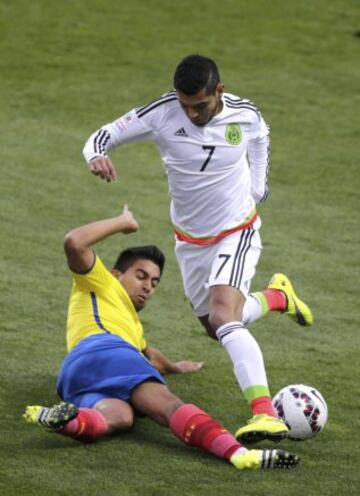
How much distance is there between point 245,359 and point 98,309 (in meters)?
1.05

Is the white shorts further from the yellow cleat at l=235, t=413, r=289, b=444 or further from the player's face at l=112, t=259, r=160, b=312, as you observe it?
the yellow cleat at l=235, t=413, r=289, b=444

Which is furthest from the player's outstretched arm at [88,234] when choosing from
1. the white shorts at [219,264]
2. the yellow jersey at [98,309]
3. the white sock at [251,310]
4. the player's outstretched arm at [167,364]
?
the white sock at [251,310]

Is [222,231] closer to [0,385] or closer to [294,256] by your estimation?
[0,385]

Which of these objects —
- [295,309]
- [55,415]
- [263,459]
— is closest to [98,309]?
[55,415]

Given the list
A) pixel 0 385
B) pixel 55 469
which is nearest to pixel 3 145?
pixel 0 385

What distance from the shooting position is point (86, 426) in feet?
21.6

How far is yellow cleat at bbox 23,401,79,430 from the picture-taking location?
20.9 ft

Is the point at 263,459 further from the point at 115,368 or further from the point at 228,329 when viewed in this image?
the point at 115,368

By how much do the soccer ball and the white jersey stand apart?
1040mm

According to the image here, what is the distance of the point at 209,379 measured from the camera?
26.8 feet

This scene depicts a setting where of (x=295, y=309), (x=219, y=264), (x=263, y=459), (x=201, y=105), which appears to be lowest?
(x=295, y=309)

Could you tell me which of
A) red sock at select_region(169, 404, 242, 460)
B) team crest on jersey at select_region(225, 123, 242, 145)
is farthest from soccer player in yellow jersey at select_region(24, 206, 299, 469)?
team crest on jersey at select_region(225, 123, 242, 145)

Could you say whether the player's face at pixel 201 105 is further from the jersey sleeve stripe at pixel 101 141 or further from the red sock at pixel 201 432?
the red sock at pixel 201 432

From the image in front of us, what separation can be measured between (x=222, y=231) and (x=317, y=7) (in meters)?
10.8
